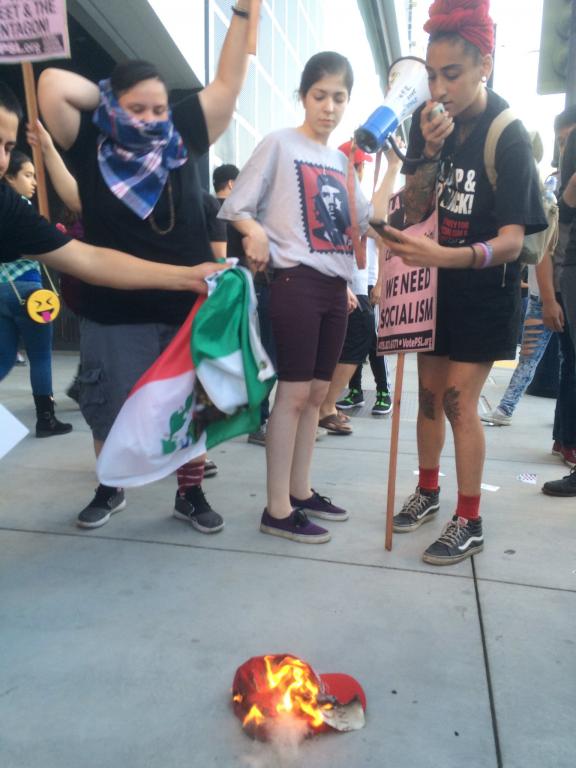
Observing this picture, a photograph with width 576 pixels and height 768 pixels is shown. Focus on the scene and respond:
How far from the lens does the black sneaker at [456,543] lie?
7.93 feet

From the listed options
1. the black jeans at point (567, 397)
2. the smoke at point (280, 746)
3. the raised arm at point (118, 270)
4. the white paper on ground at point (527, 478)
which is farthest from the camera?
the black jeans at point (567, 397)

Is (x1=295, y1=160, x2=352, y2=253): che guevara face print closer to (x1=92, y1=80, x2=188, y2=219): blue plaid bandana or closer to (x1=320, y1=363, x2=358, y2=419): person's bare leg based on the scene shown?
(x1=92, y1=80, x2=188, y2=219): blue plaid bandana

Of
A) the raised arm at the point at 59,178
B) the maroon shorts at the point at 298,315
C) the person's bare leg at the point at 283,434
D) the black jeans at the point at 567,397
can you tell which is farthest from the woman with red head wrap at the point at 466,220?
the black jeans at the point at 567,397

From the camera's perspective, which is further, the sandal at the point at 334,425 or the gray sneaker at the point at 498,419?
the gray sneaker at the point at 498,419

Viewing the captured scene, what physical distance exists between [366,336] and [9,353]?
2.49 meters

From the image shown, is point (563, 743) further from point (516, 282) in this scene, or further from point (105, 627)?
point (516, 282)

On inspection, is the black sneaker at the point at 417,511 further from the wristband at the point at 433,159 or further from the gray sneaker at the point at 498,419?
the gray sneaker at the point at 498,419

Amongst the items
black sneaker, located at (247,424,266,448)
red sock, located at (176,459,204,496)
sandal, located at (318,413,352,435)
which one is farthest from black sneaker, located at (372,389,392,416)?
red sock, located at (176,459,204,496)

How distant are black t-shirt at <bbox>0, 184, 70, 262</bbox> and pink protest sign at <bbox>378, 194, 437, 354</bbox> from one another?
4.03ft

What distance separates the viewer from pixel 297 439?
2.79 metres

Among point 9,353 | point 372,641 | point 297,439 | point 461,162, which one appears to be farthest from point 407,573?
point 9,353

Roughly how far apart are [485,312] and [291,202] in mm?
877

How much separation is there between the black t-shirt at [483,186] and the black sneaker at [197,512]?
4.87 ft

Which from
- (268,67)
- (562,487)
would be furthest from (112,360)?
(268,67)
